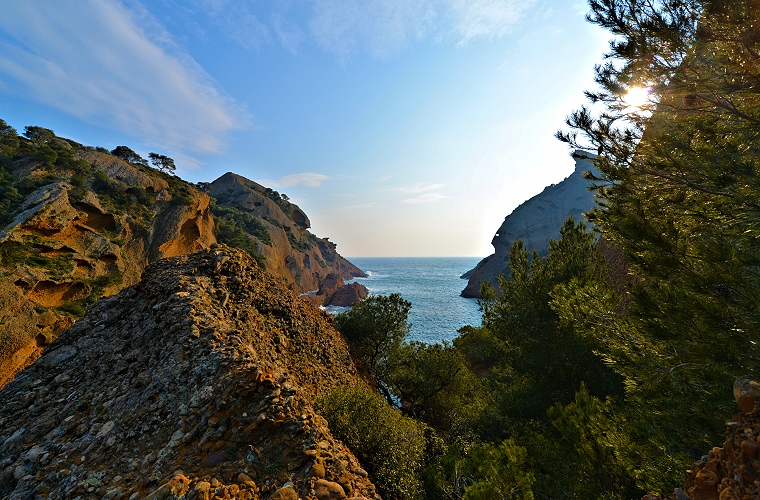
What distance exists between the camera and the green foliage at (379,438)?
22.9 feet

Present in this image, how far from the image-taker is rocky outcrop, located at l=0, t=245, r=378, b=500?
5352 mm

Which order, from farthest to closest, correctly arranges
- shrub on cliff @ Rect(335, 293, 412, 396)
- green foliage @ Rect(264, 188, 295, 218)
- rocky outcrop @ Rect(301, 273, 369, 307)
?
green foliage @ Rect(264, 188, 295, 218) → rocky outcrop @ Rect(301, 273, 369, 307) → shrub on cliff @ Rect(335, 293, 412, 396)

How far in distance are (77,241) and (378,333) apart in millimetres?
30893

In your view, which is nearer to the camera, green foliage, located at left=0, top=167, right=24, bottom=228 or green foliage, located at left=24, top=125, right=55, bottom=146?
green foliage, located at left=0, top=167, right=24, bottom=228

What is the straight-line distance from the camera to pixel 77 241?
2814 cm

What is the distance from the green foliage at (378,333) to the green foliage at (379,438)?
30.1 feet

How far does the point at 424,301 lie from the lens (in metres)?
70.0

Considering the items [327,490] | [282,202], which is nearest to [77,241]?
[327,490]

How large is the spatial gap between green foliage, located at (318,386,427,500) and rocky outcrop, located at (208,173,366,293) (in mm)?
52916

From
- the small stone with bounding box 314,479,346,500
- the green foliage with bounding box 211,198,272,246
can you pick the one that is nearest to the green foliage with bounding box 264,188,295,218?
the green foliage with bounding box 211,198,272,246

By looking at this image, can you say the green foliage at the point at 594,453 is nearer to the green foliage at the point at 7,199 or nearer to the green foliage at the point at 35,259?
the green foliage at the point at 35,259

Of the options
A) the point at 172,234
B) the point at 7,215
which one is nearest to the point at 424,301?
the point at 172,234

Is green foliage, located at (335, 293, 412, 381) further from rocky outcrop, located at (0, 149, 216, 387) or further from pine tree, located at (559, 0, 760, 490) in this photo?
rocky outcrop, located at (0, 149, 216, 387)

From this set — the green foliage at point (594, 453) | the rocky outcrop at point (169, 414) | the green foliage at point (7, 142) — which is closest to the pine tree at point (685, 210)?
the green foliage at point (594, 453)
